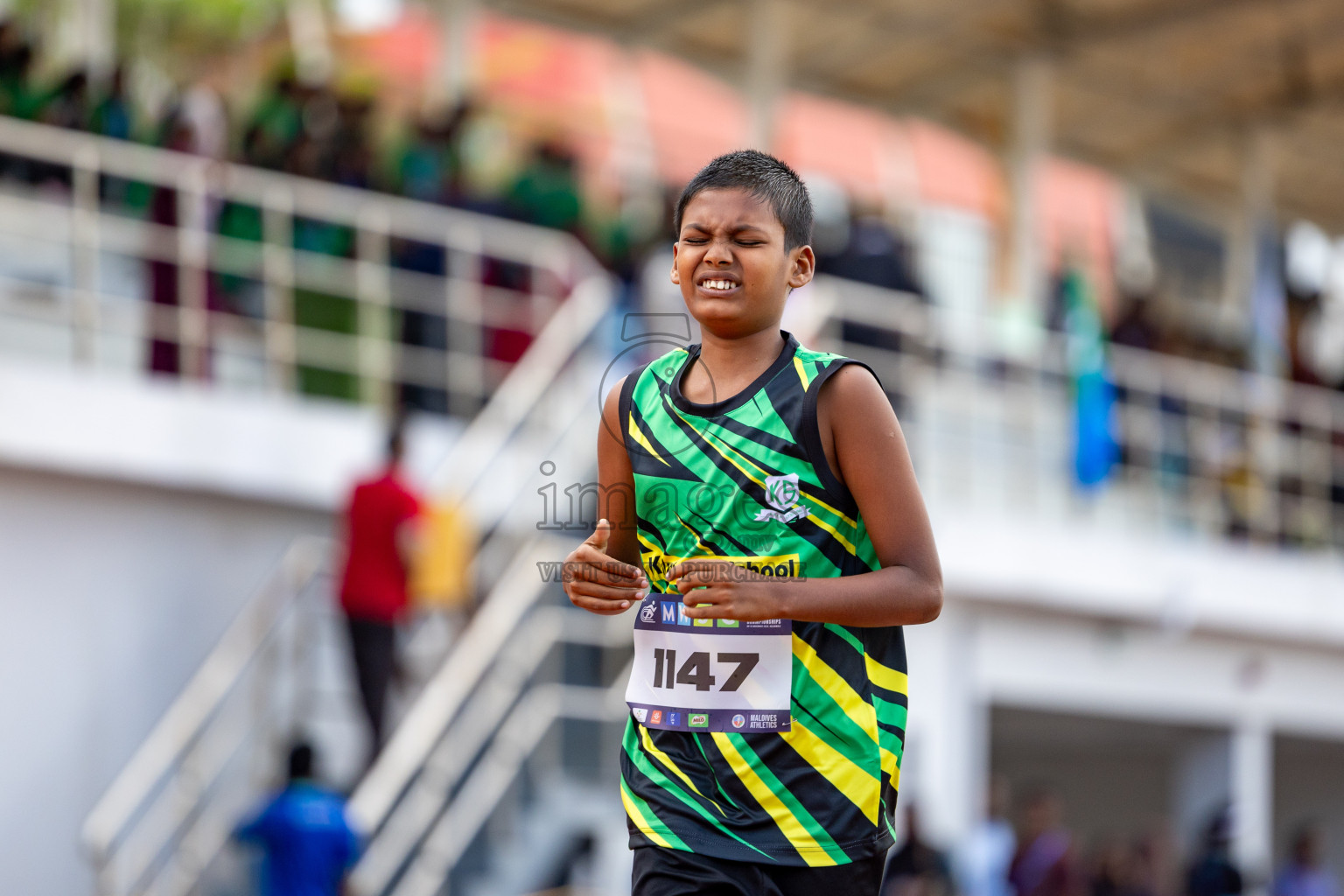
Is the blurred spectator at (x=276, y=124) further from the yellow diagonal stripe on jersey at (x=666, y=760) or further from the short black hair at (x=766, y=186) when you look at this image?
the yellow diagonal stripe on jersey at (x=666, y=760)

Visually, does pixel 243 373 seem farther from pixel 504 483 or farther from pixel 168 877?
pixel 168 877

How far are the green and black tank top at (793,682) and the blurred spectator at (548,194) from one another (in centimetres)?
820

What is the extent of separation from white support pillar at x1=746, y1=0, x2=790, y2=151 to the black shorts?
13312 mm

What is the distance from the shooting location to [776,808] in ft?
8.34

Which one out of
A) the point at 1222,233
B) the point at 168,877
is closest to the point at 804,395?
the point at 168,877

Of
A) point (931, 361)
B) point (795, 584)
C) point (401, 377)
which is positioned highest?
point (931, 361)

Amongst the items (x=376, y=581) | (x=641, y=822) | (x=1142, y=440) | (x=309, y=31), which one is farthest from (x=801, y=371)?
(x=309, y=31)

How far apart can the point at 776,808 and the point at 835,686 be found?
20 cm

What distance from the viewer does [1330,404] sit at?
15.4 m

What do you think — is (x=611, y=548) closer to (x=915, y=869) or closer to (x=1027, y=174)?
(x=915, y=869)

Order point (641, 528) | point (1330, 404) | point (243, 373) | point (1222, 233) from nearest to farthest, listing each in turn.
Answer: point (641, 528) < point (243, 373) < point (1330, 404) < point (1222, 233)

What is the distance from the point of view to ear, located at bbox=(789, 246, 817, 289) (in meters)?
2.68

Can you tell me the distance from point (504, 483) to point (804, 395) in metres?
6.92

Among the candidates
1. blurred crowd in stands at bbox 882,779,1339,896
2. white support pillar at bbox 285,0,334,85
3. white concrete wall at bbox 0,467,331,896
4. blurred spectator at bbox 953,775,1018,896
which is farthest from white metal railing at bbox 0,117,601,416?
white support pillar at bbox 285,0,334,85
